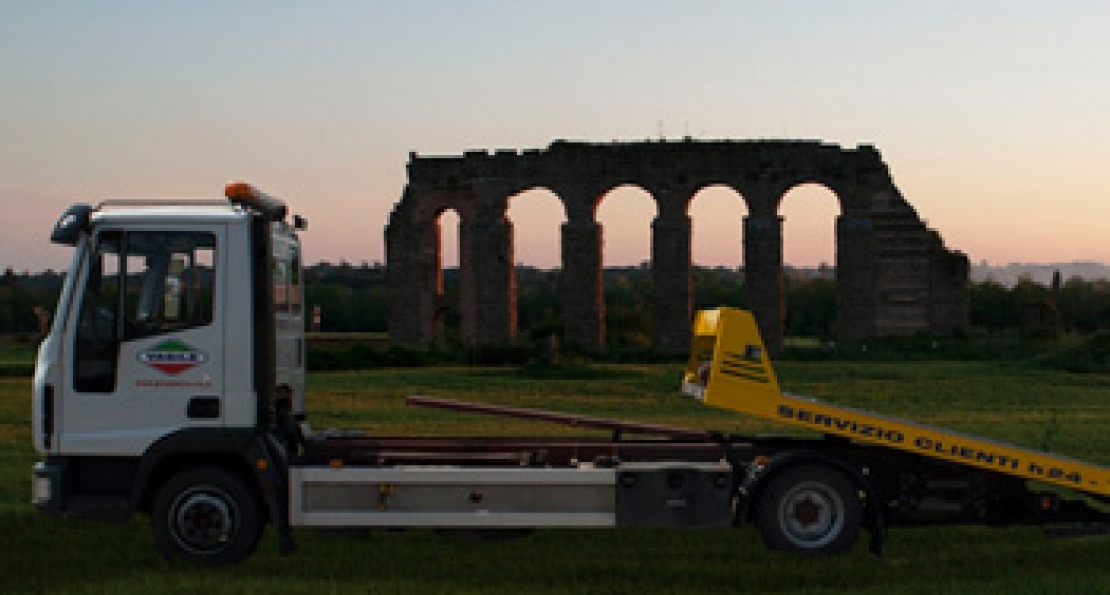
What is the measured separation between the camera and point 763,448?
35.8 feet

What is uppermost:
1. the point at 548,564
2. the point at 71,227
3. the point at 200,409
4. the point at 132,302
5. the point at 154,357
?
the point at 71,227

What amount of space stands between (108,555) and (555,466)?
325cm

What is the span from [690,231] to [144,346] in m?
34.6

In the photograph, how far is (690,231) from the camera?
4431 cm

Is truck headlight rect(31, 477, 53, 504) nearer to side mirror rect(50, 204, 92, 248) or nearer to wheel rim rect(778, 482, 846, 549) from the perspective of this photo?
side mirror rect(50, 204, 92, 248)

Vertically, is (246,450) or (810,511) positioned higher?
(246,450)

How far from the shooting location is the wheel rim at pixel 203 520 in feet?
34.0

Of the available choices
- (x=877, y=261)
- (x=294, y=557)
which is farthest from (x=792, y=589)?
(x=877, y=261)

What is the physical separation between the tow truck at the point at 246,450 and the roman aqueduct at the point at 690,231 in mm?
32817

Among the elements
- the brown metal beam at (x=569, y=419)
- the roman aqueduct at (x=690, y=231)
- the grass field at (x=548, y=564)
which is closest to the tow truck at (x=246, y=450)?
the grass field at (x=548, y=564)

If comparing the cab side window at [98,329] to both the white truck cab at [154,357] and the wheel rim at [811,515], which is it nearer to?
the white truck cab at [154,357]

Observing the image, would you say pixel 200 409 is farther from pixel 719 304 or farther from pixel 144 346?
pixel 719 304

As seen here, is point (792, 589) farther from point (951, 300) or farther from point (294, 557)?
point (951, 300)

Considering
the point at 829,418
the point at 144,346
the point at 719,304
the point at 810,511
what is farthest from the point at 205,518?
the point at 719,304
